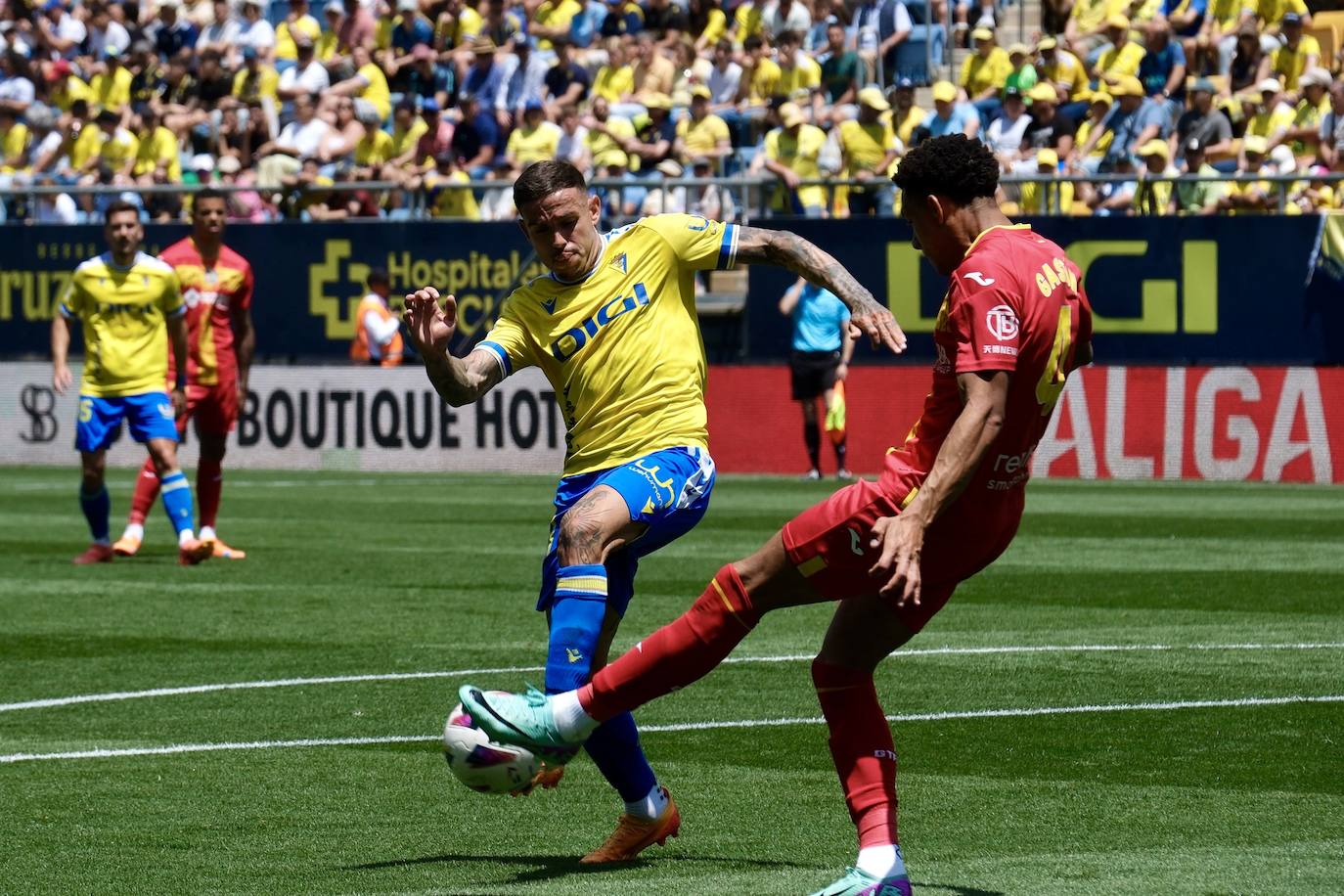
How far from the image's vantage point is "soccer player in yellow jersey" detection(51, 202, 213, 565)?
1562 cm

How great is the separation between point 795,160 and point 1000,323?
19.7 m

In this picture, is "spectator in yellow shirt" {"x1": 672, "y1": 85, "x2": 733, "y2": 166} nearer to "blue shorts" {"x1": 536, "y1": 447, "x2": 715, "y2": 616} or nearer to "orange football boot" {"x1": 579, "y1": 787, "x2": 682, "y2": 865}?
"blue shorts" {"x1": 536, "y1": 447, "x2": 715, "y2": 616}

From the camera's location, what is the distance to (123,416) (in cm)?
1576

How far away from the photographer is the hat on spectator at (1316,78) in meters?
22.3

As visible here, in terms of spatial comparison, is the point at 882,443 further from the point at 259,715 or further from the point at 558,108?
the point at 259,715

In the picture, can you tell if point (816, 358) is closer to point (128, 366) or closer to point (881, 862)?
point (128, 366)

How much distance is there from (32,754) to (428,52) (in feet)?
72.8

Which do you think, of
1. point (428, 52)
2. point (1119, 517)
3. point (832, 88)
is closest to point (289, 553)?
point (1119, 517)

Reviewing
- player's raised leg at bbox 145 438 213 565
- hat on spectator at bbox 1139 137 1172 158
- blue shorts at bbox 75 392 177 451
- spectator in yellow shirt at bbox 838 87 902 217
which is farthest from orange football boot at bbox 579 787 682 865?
spectator in yellow shirt at bbox 838 87 902 217

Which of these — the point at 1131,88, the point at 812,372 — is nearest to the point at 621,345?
the point at 812,372

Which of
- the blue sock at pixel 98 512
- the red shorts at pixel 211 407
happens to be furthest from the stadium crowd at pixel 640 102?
the blue sock at pixel 98 512

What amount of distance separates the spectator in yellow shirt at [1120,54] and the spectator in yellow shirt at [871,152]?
2.32 metres

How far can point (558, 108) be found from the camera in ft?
89.3

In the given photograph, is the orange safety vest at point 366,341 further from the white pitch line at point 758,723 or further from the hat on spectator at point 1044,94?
the white pitch line at point 758,723
